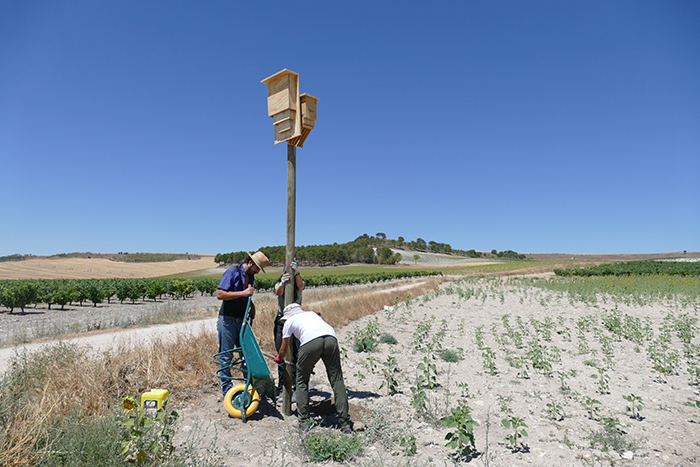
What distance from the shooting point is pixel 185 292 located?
3117cm

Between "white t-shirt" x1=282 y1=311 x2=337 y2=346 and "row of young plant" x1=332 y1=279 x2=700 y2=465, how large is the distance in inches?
56.7

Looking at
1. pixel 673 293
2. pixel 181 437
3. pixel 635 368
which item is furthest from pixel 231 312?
pixel 673 293

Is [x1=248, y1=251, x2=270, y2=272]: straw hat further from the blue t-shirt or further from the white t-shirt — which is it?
the white t-shirt

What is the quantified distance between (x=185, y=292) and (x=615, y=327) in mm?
30202

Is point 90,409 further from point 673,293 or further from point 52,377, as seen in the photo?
point 673,293

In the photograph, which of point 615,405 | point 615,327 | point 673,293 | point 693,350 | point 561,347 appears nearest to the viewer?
point 615,405

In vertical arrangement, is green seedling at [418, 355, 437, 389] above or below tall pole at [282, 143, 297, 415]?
below

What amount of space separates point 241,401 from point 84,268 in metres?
89.9

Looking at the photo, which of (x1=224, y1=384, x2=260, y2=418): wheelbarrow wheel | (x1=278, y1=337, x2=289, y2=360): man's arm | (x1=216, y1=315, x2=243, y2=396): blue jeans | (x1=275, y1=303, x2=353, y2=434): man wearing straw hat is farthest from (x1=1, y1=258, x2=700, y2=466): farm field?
(x1=278, y1=337, x2=289, y2=360): man's arm

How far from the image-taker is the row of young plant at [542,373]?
4.18 meters

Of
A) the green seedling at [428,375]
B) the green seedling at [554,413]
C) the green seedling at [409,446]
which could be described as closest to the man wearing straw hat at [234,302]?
the green seedling at [409,446]

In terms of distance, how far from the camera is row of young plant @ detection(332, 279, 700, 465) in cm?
418

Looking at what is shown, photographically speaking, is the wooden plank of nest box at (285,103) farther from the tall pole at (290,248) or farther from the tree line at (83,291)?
the tree line at (83,291)

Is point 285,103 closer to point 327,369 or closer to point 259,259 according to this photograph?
point 259,259
